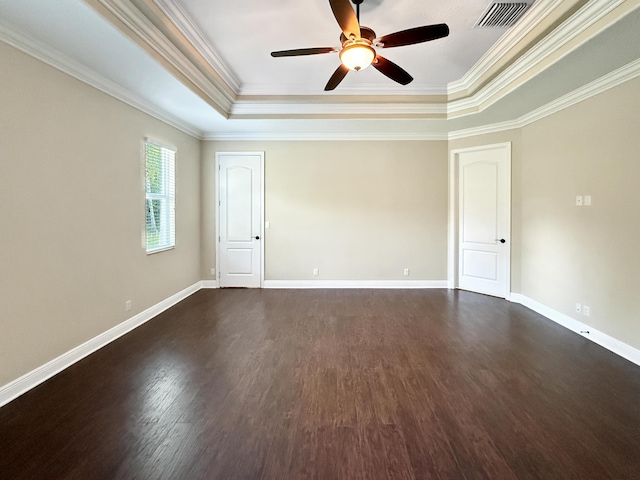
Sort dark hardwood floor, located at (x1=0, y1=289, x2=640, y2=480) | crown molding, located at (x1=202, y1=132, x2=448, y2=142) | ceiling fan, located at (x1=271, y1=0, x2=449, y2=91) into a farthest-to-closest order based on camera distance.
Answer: crown molding, located at (x1=202, y1=132, x2=448, y2=142), ceiling fan, located at (x1=271, y1=0, x2=449, y2=91), dark hardwood floor, located at (x1=0, y1=289, x2=640, y2=480)

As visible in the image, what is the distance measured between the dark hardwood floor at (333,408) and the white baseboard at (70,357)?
92 mm

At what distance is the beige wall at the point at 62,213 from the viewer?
2.34 metres

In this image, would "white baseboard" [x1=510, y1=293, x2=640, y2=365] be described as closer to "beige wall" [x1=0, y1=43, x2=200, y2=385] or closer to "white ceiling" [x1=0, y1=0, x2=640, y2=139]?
"white ceiling" [x1=0, y1=0, x2=640, y2=139]

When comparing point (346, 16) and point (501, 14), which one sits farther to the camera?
point (501, 14)

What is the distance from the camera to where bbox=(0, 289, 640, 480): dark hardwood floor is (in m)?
1.73

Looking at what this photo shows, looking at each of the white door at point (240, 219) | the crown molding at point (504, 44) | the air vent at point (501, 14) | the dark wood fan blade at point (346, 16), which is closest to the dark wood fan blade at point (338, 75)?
the dark wood fan blade at point (346, 16)

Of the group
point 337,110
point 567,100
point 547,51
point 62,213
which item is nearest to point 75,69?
point 62,213

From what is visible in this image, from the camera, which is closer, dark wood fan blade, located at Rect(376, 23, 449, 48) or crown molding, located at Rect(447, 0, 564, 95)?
dark wood fan blade, located at Rect(376, 23, 449, 48)

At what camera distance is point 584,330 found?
11.6 feet

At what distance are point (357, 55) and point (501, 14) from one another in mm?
1450

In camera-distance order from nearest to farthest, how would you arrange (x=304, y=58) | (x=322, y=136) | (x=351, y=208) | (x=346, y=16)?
(x=346, y=16), (x=304, y=58), (x=322, y=136), (x=351, y=208)

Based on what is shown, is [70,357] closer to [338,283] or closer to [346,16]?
[346,16]

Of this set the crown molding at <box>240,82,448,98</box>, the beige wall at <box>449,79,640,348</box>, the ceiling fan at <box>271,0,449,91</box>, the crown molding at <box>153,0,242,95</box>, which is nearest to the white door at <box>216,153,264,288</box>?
the crown molding at <box>240,82,448,98</box>

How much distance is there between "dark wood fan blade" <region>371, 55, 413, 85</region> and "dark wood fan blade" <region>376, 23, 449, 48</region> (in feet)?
0.64
